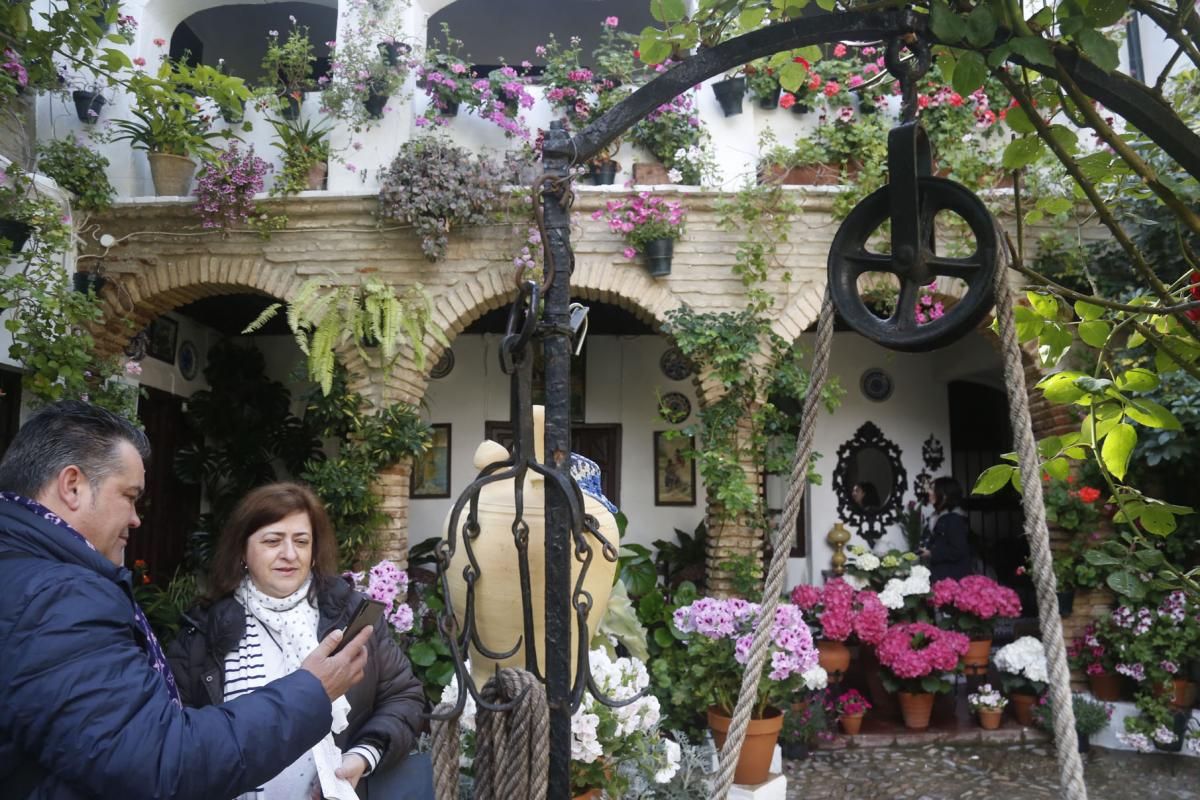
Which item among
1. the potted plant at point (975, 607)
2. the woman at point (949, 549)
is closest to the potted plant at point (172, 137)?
the potted plant at point (975, 607)

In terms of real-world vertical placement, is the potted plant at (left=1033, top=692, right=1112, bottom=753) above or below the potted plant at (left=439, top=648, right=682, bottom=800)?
below

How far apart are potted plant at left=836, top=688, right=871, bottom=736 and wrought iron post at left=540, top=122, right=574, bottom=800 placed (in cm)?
540

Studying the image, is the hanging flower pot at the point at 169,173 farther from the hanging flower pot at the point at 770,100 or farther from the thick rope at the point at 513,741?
the thick rope at the point at 513,741

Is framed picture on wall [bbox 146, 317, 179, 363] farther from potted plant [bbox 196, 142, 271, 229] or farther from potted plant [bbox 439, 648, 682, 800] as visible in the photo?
potted plant [bbox 439, 648, 682, 800]

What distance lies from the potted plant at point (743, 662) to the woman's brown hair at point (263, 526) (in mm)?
2788

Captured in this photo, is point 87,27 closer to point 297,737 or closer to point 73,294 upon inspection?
point 73,294

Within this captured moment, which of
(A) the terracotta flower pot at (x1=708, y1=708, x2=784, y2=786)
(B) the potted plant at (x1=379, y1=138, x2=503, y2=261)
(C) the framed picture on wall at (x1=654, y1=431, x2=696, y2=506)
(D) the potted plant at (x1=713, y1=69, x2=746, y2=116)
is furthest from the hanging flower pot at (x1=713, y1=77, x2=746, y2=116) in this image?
(A) the terracotta flower pot at (x1=708, y1=708, x2=784, y2=786)

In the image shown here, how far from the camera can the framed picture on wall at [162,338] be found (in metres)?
7.17

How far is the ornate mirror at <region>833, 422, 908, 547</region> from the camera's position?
27.0 ft

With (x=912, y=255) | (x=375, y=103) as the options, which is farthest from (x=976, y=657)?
(x=912, y=255)

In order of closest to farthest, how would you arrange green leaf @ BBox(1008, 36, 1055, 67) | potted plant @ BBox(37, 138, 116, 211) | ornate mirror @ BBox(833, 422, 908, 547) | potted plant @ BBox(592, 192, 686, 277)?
green leaf @ BBox(1008, 36, 1055, 67) → potted plant @ BBox(37, 138, 116, 211) → potted plant @ BBox(592, 192, 686, 277) → ornate mirror @ BBox(833, 422, 908, 547)

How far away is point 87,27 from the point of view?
11.6ft

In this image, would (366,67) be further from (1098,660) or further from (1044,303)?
Result: (1098,660)

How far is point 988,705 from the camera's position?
20.8 feet
